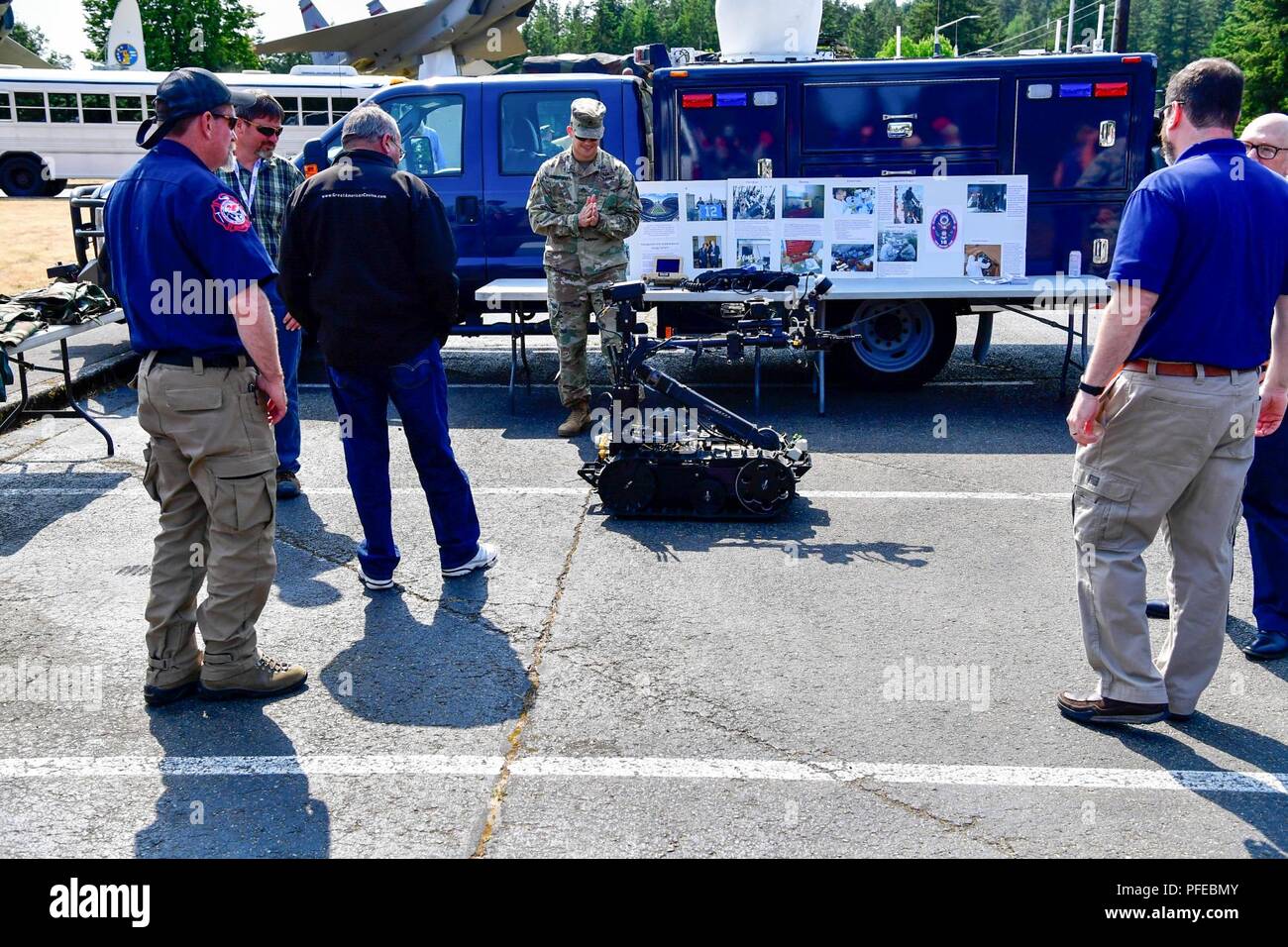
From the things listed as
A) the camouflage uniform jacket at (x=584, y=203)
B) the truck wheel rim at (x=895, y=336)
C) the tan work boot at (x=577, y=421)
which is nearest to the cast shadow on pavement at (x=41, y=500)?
the tan work boot at (x=577, y=421)

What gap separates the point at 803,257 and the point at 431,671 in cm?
559

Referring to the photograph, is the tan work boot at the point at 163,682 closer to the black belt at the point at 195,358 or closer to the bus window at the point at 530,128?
the black belt at the point at 195,358

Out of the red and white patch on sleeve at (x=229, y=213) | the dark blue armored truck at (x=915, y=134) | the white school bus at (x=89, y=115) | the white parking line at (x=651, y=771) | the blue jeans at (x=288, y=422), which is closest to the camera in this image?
the white parking line at (x=651, y=771)

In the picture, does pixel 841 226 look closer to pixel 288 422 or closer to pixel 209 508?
pixel 288 422

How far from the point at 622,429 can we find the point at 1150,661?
3371mm

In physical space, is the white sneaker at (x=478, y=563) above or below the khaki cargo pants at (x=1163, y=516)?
below

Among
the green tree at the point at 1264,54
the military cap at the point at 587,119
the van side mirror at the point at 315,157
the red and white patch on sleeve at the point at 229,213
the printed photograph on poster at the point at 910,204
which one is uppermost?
the green tree at the point at 1264,54

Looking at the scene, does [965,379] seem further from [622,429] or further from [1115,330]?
[1115,330]

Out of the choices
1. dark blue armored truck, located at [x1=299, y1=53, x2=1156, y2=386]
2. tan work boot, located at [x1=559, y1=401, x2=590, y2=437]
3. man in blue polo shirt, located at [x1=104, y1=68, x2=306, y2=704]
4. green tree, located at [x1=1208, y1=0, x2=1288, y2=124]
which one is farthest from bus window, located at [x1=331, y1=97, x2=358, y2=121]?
green tree, located at [x1=1208, y1=0, x2=1288, y2=124]

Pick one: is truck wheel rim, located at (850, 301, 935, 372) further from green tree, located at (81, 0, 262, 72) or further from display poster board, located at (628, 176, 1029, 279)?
green tree, located at (81, 0, 262, 72)

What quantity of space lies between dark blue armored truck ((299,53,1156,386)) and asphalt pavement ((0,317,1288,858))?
8.34 feet

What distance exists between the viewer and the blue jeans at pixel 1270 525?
4922 millimetres

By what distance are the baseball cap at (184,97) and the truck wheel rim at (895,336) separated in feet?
20.2

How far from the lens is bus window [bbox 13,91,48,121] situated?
29.3 meters
